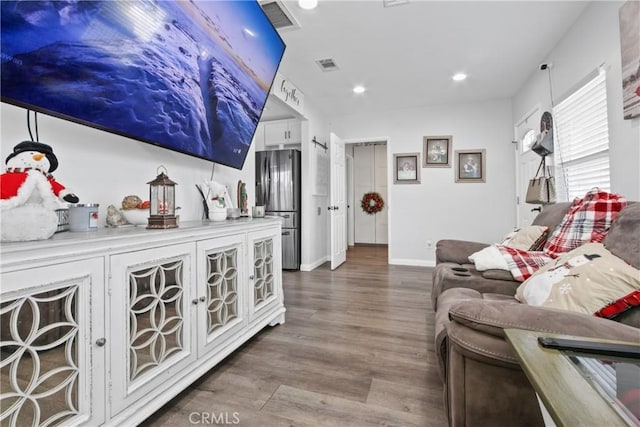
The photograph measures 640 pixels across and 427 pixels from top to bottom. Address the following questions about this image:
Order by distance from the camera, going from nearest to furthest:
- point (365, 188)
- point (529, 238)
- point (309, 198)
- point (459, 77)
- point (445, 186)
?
point (529, 238)
point (459, 77)
point (309, 198)
point (445, 186)
point (365, 188)

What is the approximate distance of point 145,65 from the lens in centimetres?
128

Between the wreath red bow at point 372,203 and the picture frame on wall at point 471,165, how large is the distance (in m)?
2.51

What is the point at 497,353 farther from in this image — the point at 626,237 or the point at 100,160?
the point at 100,160

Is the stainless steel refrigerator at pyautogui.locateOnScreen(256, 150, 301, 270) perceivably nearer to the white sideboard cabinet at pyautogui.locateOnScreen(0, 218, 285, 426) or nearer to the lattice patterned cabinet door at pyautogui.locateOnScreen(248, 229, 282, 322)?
the lattice patterned cabinet door at pyautogui.locateOnScreen(248, 229, 282, 322)

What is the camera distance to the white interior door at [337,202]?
4.44m

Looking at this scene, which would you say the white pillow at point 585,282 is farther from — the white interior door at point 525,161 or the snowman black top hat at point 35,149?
the white interior door at point 525,161

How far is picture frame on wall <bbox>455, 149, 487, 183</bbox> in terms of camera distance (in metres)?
4.38

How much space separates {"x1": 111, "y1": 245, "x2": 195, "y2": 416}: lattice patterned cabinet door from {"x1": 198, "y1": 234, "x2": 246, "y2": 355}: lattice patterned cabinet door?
3.4 inches

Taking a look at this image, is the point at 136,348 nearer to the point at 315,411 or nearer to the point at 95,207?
the point at 95,207

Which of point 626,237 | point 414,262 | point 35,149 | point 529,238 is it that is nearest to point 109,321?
point 35,149

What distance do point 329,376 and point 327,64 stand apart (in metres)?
3.00

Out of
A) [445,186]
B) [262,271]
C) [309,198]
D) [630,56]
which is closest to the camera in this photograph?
[630,56]

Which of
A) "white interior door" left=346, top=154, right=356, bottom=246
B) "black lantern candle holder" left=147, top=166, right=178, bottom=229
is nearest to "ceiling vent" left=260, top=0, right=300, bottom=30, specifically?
"black lantern candle holder" left=147, top=166, right=178, bottom=229

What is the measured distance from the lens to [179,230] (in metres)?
1.35
